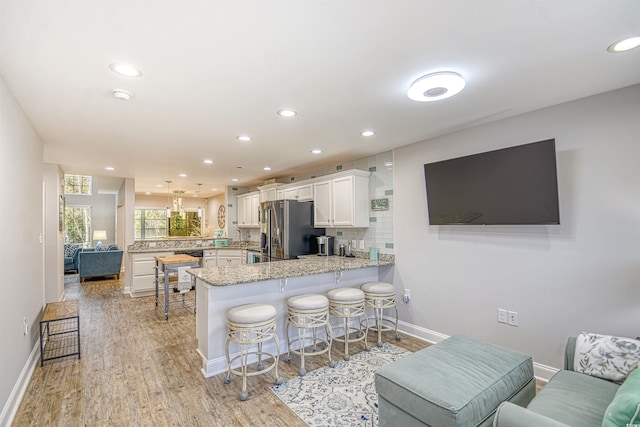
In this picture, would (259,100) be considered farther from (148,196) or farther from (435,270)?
(148,196)

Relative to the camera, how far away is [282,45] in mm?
1656

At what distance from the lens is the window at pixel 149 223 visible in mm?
11070

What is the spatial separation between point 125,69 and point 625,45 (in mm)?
2987

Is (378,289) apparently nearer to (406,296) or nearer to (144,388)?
(406,296)

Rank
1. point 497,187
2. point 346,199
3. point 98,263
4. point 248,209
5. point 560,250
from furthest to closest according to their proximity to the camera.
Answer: point 98,263 < point 248,209 < point 346,199 < point 497,187 < point 560,250

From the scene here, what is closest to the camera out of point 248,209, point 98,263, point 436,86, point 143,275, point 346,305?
point 436,86

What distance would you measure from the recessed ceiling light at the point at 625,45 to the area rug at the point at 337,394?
2804 mm

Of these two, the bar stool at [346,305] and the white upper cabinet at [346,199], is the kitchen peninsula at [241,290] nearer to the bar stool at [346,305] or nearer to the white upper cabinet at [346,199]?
the bar stool at [346,305]

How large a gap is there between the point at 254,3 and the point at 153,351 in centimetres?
355

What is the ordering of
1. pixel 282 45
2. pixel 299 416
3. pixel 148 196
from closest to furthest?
pixel 282 45
pixel 299 416
pixel 148 196

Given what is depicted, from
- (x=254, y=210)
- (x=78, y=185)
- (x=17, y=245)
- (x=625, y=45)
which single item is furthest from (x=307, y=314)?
(x=78, y=185)

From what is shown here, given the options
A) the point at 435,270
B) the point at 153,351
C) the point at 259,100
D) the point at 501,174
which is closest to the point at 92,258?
the point at 153,351

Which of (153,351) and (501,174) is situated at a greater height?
(501,174)

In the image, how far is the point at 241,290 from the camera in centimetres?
300
